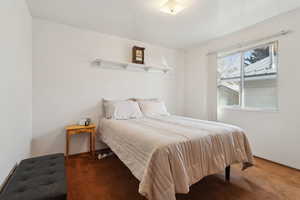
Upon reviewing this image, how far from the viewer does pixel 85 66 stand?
277 centimetres

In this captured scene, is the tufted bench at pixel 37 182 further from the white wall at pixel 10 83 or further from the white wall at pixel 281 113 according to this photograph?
the white wall at pixel 281 113

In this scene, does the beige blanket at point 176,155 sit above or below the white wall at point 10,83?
below

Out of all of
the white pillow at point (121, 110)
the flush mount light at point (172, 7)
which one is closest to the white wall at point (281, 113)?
the flush mount light at point (172, 7)

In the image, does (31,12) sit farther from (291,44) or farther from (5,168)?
(291,44)

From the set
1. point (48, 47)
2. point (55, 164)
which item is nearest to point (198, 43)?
point (48, 47)

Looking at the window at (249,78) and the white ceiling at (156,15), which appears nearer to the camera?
the white ceiling at (156,15)

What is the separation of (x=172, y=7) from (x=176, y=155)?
1944 millimetres

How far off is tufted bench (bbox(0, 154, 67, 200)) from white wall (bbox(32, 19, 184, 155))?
1.11 meters

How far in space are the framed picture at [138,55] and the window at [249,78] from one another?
1775 mm

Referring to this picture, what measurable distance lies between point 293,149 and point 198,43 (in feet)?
9.10

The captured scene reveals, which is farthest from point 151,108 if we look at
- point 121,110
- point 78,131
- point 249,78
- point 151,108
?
point 249,78

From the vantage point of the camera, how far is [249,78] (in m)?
2.79

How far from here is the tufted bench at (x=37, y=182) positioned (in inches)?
38.1

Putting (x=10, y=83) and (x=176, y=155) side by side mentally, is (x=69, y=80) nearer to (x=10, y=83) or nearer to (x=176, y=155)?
(x=10, y=83)
